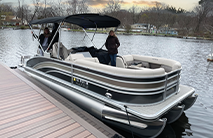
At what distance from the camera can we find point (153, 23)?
88.6 meters

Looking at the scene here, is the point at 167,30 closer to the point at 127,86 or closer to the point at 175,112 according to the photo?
the point at 175,112

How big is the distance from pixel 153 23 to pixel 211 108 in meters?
89.6

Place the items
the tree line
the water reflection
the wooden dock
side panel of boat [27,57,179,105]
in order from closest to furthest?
the wooden dock, side panel of boat [27,57,179,105], the water reflection, the tree line

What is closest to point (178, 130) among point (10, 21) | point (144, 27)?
point (144, 27)

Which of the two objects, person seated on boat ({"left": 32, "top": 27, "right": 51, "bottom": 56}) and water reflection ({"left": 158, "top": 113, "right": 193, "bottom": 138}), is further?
person seated on boat ({"left": 32, "top": 27, "right": 51, "bottom": 56})

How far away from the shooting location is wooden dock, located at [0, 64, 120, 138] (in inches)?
114

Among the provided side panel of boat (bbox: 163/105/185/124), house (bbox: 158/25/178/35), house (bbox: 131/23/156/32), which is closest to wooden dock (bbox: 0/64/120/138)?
side panel of boat (bbox: 163/105/185/124)

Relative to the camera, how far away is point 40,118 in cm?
332

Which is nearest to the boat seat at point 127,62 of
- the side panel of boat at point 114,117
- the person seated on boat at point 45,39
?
the side panel of boat at point 114,117

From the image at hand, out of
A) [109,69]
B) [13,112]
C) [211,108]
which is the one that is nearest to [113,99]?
[109,69]

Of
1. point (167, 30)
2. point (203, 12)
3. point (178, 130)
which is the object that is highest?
point (203, 12)

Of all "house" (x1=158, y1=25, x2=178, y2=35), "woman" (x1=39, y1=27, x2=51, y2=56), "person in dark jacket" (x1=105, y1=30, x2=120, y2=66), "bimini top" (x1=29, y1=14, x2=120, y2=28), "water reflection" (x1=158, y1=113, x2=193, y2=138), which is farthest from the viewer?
"house" (x1=158, y1=25, x2=178, y2=35)

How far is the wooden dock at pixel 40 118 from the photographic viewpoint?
2887 millimetres

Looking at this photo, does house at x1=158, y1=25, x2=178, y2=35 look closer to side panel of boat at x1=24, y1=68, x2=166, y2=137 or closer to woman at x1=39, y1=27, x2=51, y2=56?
woman at x1=39, y1=27, x2=51, y2=56
